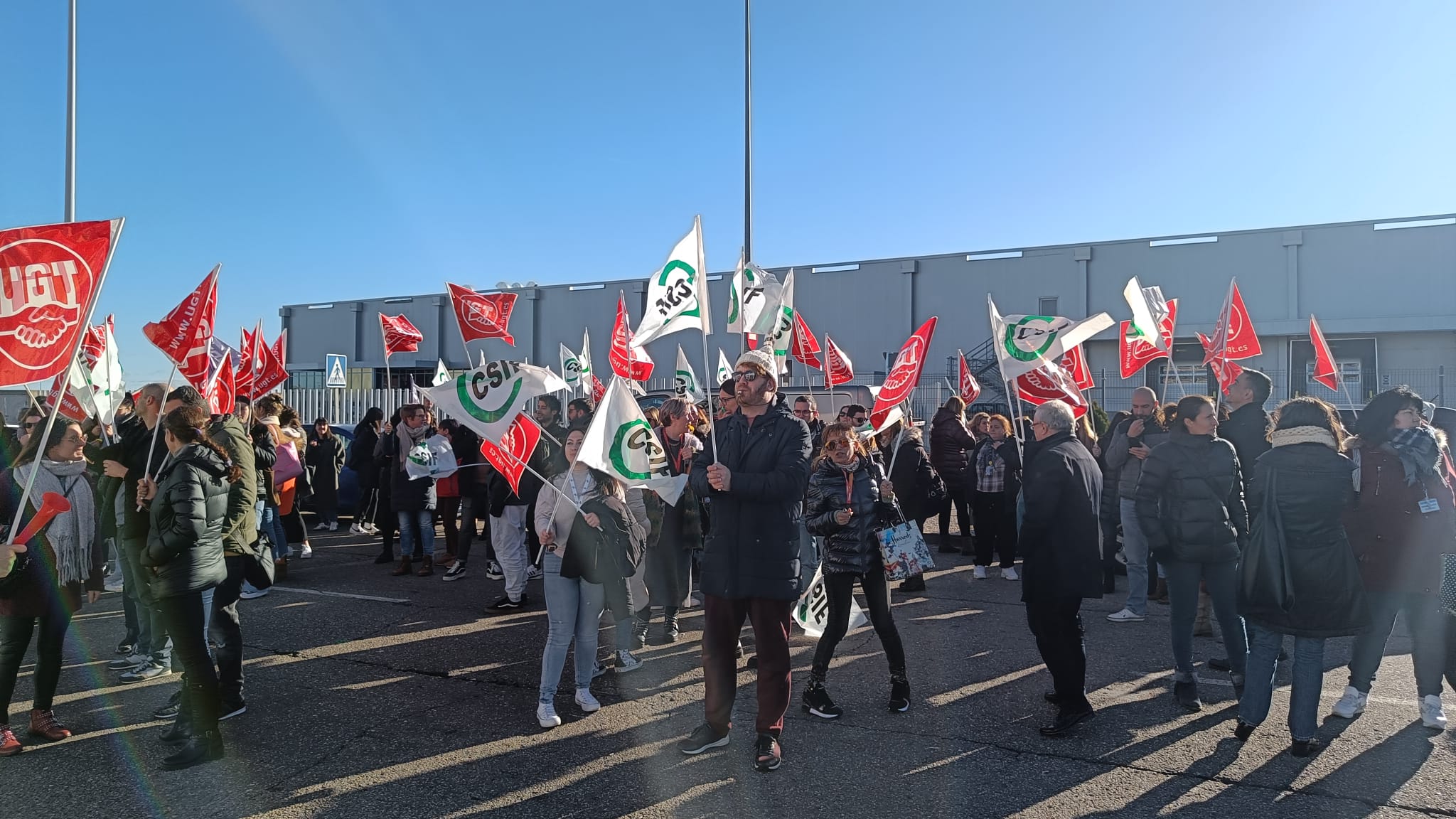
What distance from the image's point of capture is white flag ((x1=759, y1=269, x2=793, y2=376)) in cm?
1070

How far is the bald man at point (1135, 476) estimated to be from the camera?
720cm

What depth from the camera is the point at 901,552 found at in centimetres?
506

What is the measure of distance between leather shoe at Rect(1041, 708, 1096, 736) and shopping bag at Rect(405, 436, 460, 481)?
624cm

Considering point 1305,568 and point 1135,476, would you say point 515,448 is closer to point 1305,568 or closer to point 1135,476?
point 1305,568

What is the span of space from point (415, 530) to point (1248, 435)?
7.87 metres

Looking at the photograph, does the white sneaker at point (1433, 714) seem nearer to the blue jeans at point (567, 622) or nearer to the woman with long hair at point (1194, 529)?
the woman with long hair at point (1194, 529)

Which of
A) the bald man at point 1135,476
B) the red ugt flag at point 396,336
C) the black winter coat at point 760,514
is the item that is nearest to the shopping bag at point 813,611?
the black winter coat at point 760,514

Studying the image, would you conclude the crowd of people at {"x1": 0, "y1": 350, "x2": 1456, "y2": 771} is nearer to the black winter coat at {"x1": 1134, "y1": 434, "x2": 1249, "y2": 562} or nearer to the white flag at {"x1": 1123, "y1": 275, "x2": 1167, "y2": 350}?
the black winter coat at {"x1": 1134, "y1": 434, "x2": 1249, "y2": 562}

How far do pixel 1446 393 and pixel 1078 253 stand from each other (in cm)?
1229

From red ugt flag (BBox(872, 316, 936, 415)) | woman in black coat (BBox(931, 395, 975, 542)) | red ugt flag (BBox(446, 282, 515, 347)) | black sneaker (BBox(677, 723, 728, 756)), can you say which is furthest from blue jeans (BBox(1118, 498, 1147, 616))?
red ugt flag (BBox(446, 282, 515, 347))

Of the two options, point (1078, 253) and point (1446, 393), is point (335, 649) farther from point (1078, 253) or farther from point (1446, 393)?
point (1078, 253)

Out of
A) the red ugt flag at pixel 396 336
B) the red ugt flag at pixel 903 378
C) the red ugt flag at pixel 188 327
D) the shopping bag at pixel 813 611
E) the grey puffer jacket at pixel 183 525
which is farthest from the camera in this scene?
the red ugt flag at pixel 396 336

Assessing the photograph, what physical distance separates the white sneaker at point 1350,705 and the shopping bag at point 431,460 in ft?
24.6

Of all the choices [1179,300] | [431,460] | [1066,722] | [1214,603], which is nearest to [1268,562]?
A: [1214,603]
